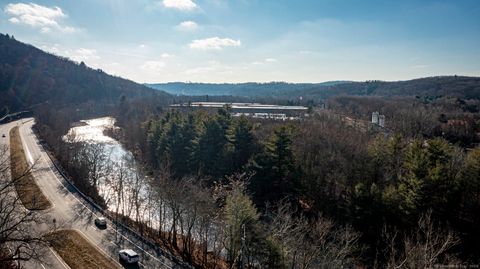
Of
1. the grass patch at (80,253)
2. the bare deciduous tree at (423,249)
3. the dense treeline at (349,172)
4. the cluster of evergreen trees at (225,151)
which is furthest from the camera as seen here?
the cluster of evergreen trees at (225,151)

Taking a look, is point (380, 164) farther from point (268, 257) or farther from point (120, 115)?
point (120, 115)

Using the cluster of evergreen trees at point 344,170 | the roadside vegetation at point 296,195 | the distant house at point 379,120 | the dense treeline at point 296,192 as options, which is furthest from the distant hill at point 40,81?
the distant house at point 379,120

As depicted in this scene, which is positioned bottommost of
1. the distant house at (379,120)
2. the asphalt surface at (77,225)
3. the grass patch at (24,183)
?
the asphalt surface at (77,225)

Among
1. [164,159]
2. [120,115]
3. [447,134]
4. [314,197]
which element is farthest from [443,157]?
[120,115]

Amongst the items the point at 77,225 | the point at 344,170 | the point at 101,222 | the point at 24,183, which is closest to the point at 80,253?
the point at 101,222

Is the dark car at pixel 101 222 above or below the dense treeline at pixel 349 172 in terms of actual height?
below

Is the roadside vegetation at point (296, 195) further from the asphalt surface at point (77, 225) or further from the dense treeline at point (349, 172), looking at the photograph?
the asphalt surface at point (77, 225)

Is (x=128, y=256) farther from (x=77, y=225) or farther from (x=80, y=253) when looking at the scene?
(x=77, y=225)
